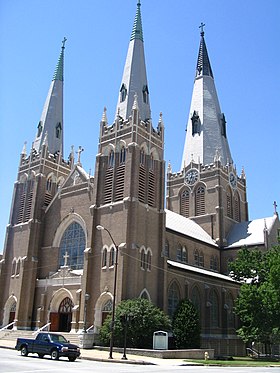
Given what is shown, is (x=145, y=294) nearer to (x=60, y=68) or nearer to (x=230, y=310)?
(x=230, y=310)

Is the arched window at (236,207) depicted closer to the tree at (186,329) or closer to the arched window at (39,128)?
the tree at (186,329)

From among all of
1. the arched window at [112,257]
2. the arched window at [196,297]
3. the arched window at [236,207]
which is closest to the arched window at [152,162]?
the arched window at [112,257]

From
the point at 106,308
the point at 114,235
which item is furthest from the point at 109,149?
the point at 106,308

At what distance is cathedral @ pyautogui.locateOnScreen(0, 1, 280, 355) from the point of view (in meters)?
39.5

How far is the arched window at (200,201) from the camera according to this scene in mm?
62906

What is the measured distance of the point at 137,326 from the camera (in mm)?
34438

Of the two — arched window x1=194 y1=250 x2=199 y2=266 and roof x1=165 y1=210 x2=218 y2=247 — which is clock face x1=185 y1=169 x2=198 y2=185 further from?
arched window x1=194 y1=250 x2=199 y2=266

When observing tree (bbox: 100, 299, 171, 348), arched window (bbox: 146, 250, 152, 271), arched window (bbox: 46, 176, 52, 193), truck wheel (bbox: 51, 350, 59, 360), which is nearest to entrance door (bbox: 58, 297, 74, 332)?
tree (bbox: 100, 299, 171, 348)

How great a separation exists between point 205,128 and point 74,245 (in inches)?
1220

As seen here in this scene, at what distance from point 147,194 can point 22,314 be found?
58.9 ft

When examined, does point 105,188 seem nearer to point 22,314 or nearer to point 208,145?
point 22,314

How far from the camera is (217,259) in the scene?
5803 centimetres

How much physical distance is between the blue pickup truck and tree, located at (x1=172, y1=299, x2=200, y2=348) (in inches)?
541

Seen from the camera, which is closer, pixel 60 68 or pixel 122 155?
pixel 122 155
